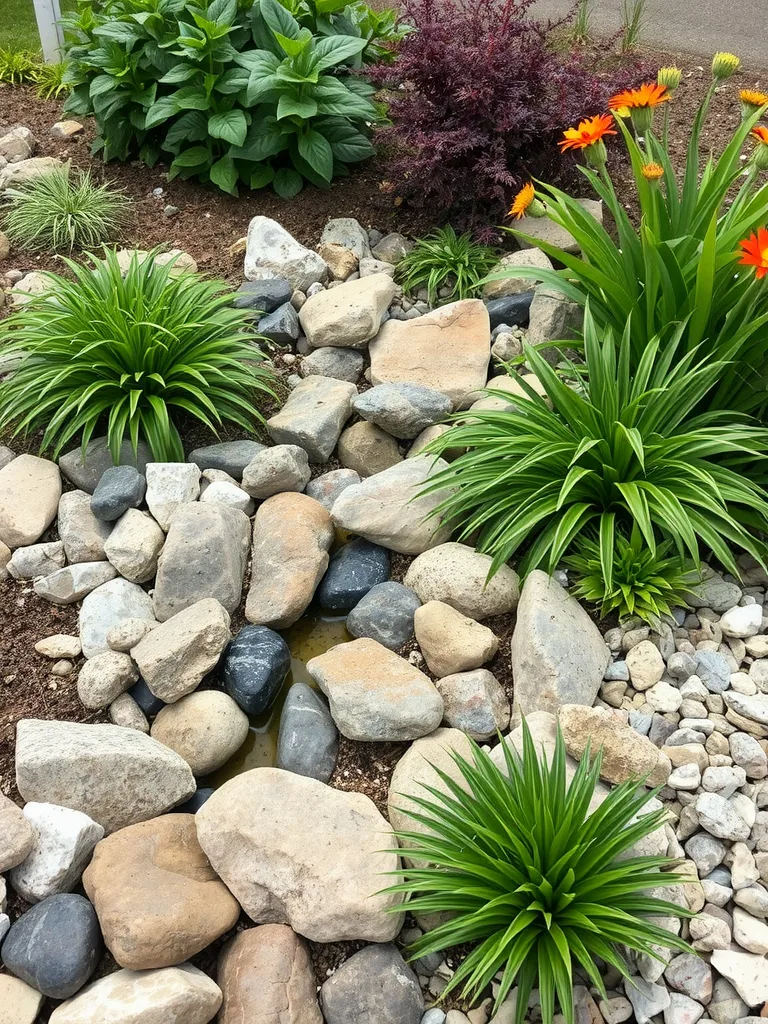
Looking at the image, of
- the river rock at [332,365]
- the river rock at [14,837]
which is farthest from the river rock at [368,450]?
the river rock at [14,837]

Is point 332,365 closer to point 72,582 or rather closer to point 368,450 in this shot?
point 368,450

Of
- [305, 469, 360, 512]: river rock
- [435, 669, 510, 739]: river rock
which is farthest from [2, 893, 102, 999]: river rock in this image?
[305, 469, 360, 512]: river rock

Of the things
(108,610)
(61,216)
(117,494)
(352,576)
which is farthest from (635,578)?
(61,216)

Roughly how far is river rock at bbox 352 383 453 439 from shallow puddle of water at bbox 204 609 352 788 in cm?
91

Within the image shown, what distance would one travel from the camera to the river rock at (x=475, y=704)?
117 inches

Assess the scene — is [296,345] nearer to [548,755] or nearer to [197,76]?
[197,76]

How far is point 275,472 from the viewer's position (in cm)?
373

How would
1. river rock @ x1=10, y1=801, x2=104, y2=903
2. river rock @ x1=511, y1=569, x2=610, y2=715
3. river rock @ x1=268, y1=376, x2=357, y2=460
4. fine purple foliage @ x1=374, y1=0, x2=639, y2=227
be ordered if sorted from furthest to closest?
fine purple foliage @ x1=374, y1=0, x2=639, y2=227, river rock @ x1=268, y1=376, x2=357, y2=460, river rock @ x1=511, y1=569, x2=610, y2=715, river rock @ x1=10, y1=801, x2=104, y2=903

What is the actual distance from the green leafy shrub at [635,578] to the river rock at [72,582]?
6.05 feet

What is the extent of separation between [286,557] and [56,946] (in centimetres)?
157

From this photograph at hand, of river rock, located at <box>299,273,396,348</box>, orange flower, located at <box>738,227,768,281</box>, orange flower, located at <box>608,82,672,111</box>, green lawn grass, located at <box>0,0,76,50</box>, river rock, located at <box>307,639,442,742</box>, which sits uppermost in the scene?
orange flower, located at <box>608,82,672,111</box>

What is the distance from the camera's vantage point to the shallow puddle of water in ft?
10.2

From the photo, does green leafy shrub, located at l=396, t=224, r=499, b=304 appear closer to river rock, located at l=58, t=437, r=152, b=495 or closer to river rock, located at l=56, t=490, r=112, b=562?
river rock, located at l=58, t=437, r=152, b=495

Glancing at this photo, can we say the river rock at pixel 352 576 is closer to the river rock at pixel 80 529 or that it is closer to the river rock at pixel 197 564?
the river rock at pixel 197 564
